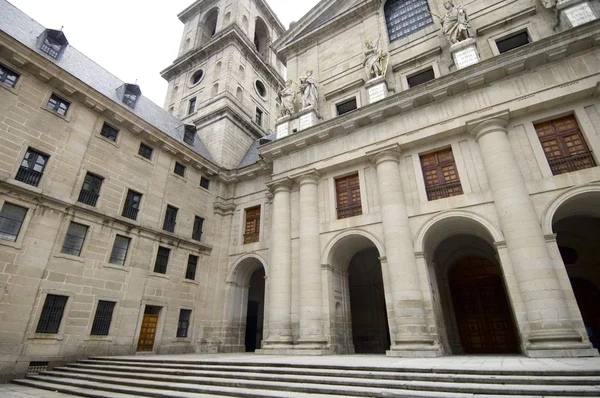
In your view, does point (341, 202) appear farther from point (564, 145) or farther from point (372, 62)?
point (564, 145)

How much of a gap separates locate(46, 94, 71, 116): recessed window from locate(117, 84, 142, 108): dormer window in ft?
16.0

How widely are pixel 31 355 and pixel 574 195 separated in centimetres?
2187

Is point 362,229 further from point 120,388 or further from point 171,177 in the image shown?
point 171,177

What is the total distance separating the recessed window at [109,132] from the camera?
17.3 meters

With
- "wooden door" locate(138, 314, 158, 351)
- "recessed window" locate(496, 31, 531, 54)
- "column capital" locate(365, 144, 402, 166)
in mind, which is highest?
"recessed window" locate(496, 31, 531, 54)

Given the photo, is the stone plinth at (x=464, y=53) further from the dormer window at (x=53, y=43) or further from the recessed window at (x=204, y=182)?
the dormer window at (x=53, y=43)

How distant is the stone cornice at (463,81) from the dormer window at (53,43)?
14017mm

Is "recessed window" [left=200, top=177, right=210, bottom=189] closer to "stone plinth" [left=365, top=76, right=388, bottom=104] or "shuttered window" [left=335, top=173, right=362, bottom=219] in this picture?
"shuttered window" [left=335, top=173, right=362, bottom=219]

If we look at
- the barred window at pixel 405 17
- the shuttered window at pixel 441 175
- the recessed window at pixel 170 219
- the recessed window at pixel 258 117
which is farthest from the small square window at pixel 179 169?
the barred window at pixel 405 17

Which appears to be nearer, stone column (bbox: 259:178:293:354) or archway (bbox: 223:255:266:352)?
stone column (bbox: 259:178:293:354)

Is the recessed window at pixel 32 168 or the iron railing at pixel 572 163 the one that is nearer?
the iron railing at pixel 572 163

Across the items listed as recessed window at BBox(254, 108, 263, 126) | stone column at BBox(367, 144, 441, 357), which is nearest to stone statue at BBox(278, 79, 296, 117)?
stone column at BBox(367, 144, 441, 357)

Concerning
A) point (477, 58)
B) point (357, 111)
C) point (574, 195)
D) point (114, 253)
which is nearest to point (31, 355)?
point (114, 253)

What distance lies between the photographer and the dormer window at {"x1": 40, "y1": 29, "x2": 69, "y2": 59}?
17.4m
